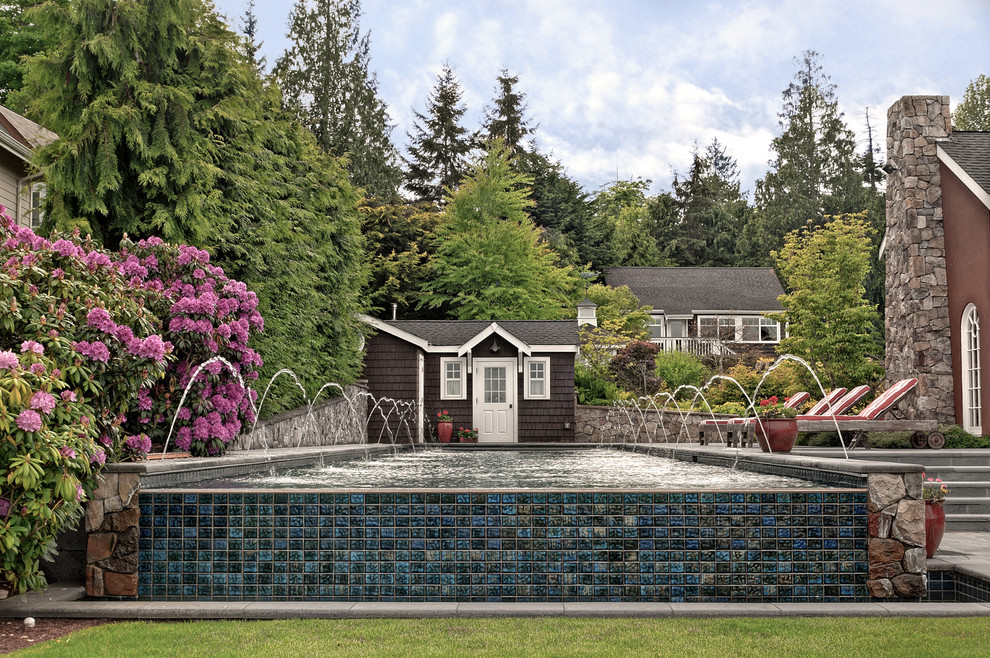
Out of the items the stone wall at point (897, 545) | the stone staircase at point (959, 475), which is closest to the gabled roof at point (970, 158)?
the stone staircase at point (959, 475)

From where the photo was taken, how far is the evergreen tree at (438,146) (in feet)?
117

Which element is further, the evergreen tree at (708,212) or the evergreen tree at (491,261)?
the evergreen tree at (708,212)

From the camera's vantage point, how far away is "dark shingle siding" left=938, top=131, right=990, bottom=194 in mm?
11641

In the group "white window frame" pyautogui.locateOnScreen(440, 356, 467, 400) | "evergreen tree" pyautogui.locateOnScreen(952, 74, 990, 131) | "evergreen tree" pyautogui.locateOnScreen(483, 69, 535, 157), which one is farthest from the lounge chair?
"evergreen tree" pyautogui.locateOnScreen(952, 74, 990, 131)

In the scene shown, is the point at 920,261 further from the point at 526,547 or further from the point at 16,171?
the point at 16,171

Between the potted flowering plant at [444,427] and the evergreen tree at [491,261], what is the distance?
6.93 m

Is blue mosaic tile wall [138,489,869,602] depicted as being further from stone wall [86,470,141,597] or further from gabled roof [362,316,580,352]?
gabled roof [362,316,580,352]

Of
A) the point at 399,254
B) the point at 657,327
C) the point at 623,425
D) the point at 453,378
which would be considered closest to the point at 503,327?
the point at 453,378

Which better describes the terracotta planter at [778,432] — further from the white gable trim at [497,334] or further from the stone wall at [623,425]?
the white gable trim at [497,334]

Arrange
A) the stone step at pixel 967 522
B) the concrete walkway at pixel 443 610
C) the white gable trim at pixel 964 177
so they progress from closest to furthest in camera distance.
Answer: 1. the concrete walkway at pixel 443 610
2. the stone step at pixel 967 522
3. the white gable trim at pixel 964 177

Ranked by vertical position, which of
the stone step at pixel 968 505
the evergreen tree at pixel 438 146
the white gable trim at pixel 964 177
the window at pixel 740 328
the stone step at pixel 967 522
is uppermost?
the evergreen tree at pixel 438 146

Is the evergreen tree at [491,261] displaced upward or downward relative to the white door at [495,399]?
upward

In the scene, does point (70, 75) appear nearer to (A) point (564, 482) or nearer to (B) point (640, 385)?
(A) point (564, 482)

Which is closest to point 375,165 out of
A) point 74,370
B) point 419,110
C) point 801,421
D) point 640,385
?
point 419,110
